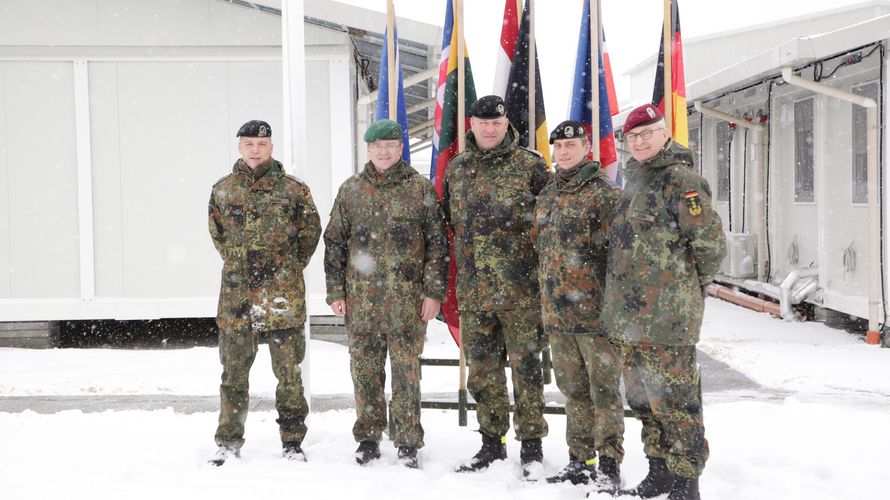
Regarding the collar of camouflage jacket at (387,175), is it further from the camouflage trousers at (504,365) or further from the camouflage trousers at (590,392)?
the camouflage trousers at (590,392)

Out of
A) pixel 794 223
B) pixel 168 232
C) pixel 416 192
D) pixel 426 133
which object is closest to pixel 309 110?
pixel 168 232

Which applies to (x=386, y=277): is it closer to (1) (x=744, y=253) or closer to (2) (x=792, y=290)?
(2) (x=792, y=290)

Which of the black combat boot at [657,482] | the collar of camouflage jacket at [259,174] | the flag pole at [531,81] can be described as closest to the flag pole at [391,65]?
the flag pole at [531,81]

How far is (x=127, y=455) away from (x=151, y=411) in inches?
43.2

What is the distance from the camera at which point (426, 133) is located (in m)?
14.6

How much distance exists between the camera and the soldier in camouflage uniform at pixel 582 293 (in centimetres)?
352

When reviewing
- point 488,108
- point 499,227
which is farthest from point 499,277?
point 488,108

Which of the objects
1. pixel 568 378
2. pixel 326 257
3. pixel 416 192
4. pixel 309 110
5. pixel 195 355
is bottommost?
→ pixel 195 355

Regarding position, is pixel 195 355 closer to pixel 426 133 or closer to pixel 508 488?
pixel 508 488

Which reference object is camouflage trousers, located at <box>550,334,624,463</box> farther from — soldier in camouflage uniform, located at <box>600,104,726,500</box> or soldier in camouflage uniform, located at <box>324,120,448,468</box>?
soldier in camouflage uniform, located at <box>324,120,448,468</box>

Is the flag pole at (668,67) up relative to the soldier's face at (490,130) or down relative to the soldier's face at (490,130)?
up

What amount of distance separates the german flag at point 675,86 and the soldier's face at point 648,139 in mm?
994

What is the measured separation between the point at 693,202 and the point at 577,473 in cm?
139

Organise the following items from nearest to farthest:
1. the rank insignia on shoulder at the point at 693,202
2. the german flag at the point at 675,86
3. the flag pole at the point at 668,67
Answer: the rank insignia on shoulder at the point at 693,202, the flag pole at the point at 668,67, the german flag at the point at 675,86
